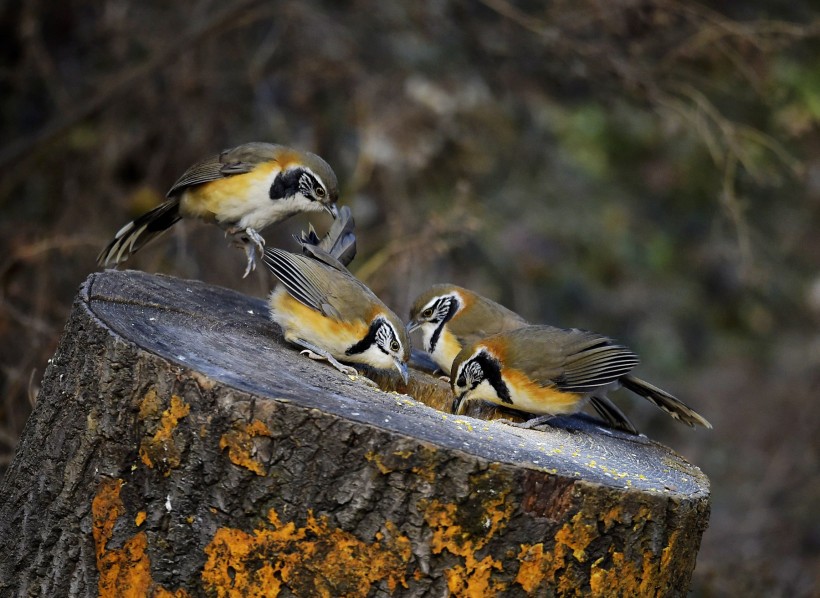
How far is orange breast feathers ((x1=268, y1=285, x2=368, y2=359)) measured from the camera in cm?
392

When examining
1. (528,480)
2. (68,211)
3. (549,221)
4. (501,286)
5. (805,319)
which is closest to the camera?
(528,480)

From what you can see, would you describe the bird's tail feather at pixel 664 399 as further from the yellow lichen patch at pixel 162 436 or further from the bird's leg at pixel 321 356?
the yellow lichen patch at pixel 162 436

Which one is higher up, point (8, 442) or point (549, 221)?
point (8, 442)

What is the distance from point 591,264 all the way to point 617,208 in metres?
0.69

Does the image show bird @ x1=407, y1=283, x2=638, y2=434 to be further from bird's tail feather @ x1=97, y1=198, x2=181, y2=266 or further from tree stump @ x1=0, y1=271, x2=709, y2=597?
tree stump @ x1=0, y1=271, x2=709, y2=597

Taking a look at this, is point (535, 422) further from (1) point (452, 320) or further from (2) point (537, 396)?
(1) point (452, 320)

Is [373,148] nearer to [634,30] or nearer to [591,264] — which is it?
[634,30]

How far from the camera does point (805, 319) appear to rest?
1104 cm

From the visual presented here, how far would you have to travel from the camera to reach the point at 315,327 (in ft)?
12.8

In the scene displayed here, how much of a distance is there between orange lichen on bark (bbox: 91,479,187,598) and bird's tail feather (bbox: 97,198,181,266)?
177 cm

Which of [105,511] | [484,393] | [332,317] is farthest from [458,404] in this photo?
[105,511]

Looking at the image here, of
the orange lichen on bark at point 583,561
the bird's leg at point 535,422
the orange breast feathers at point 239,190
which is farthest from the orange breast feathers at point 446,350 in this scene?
the orange lichen on bark at point 583,561

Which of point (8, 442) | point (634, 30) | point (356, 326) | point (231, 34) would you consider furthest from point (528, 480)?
point (231, 34)

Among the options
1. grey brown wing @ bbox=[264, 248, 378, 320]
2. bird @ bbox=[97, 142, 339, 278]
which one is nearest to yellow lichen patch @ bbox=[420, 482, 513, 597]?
grey brown wing @ bbox=[264, 248, 378, 320]
